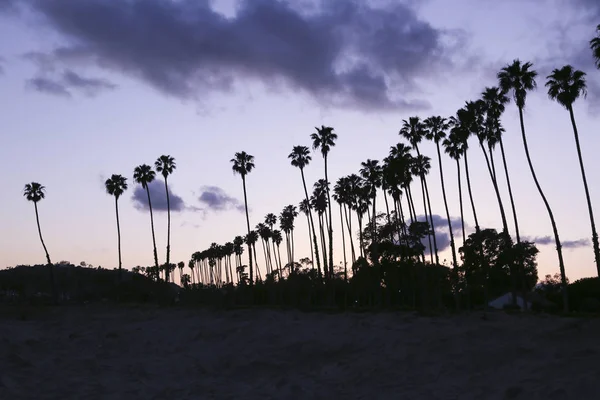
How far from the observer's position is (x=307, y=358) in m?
20.1

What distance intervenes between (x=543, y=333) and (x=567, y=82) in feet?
90.6

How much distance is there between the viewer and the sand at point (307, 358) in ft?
49.1

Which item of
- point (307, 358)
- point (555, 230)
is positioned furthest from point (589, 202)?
point (307, 358)

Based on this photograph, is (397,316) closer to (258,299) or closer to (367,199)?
(258,299)

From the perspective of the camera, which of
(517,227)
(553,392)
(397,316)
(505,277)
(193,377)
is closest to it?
(553,392)

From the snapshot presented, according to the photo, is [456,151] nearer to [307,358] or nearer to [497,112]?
[497,112]

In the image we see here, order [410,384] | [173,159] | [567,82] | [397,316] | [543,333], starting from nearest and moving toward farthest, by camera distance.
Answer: [410,384] → [543,333] → [397,316] → [567,82] → [173,159]

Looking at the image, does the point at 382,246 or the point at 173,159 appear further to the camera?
the point at 173,159

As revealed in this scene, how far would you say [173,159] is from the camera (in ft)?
257

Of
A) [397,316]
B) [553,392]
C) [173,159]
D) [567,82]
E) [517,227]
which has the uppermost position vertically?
[173,159]

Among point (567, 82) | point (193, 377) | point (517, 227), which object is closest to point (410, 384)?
point (193, 377)

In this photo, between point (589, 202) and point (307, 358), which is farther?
point (589, 202)

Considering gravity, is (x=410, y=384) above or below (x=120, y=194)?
below

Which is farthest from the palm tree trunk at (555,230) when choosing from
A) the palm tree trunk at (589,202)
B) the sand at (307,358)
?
the sand at (307,358)
